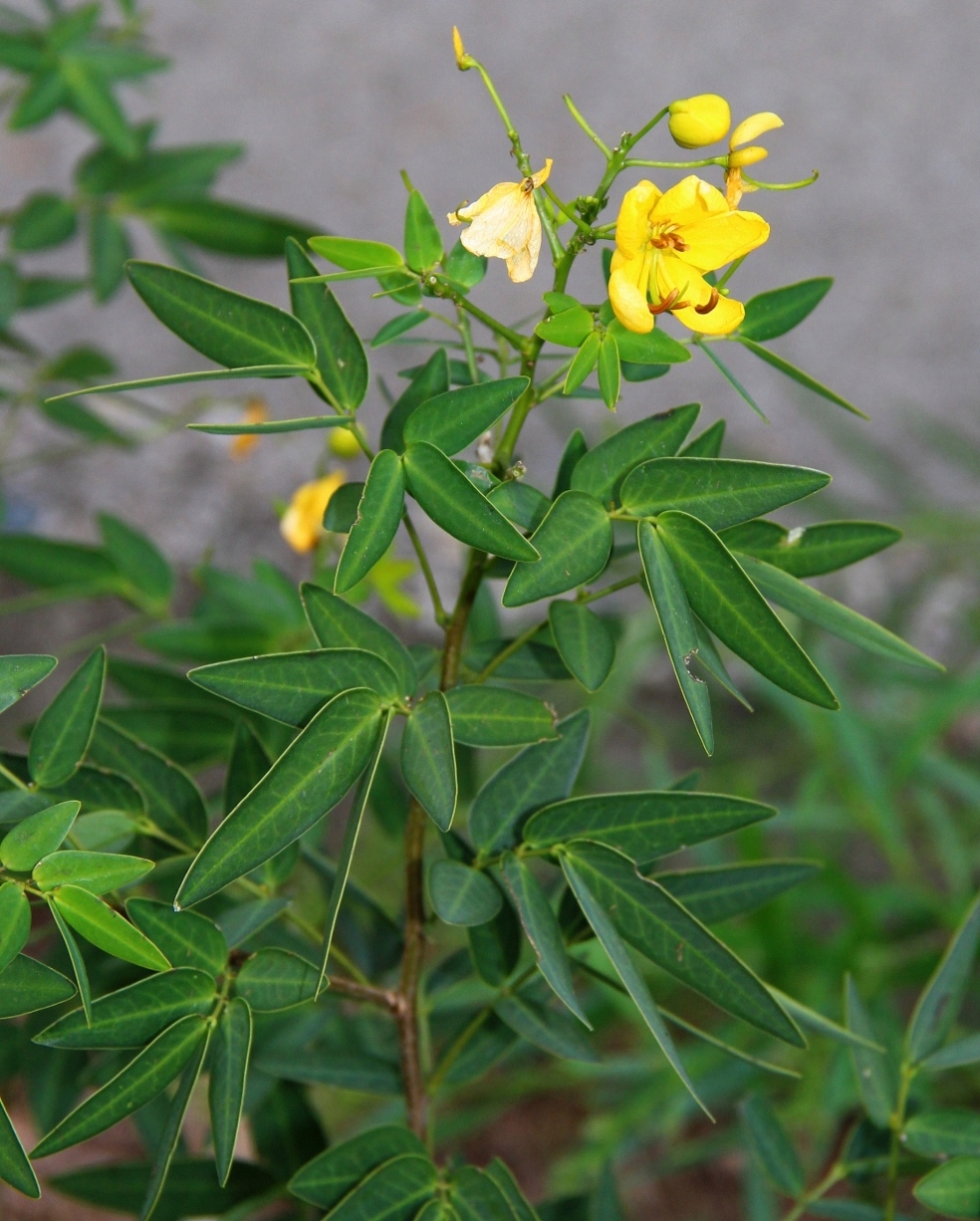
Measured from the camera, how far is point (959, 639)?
57.2 inches

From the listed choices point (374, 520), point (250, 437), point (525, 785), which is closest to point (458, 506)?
point (374, 520)

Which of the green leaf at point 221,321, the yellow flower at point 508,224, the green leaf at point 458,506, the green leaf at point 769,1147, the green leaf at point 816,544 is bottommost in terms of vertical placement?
the green leaf at point 769,1147

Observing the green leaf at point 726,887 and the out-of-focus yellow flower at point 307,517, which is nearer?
the green leaf at point 726,887

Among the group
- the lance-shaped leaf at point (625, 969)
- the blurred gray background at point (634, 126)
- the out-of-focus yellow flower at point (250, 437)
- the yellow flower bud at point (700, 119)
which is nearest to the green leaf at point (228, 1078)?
the lance-shaped leaf at point (625, 969)

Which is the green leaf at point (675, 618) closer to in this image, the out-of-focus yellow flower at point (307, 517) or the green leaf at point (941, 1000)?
the green leaf at point (941, 1000)

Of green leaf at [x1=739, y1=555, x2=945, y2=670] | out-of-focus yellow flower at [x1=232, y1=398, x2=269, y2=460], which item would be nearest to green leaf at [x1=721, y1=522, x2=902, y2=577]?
green leaf at [x1=739, y1=555, x2=945, y2=670]

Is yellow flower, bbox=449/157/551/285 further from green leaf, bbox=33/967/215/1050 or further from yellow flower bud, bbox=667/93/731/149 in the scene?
green leaf, bbox=33/967/215/1050

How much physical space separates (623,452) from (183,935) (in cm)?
24

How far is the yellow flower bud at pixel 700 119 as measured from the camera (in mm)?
380

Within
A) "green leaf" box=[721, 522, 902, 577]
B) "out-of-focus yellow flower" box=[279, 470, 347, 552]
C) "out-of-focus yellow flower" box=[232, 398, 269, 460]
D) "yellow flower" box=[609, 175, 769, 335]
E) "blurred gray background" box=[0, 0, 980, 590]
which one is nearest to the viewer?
"yellow flower" box=[609, 175, 769, 335]

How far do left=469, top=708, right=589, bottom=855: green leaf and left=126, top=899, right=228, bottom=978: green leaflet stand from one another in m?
0.11

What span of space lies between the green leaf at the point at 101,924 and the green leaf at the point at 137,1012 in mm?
25

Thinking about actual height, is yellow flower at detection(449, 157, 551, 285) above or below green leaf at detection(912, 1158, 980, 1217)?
above

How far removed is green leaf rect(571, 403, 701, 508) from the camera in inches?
A: 16.4
